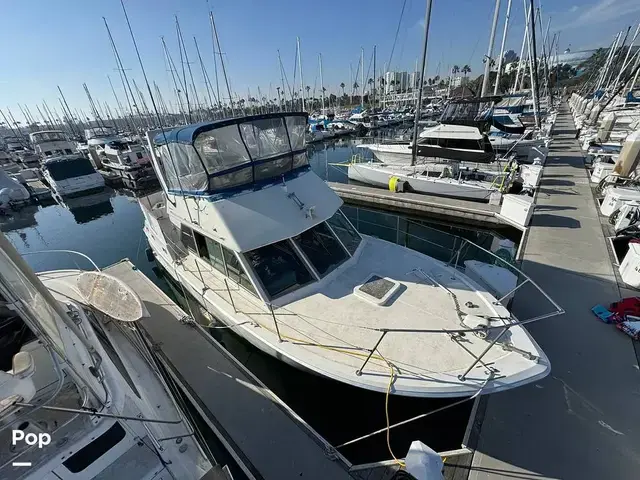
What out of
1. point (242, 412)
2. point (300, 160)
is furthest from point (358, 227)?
point (242, 412)

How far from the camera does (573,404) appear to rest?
13.6ft

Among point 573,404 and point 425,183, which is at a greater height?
point 573,404

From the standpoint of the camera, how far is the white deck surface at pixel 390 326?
11.5 ft

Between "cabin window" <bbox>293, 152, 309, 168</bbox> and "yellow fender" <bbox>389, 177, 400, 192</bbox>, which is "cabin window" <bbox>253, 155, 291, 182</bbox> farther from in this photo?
"yellow fender" <bbox>389, 177, 400, 192</bbox>

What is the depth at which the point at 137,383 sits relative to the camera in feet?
12.9

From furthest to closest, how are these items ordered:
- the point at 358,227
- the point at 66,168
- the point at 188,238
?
the point at 66,168
the point at 358,227
the point at 188,238

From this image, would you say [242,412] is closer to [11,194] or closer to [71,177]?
[71,177]

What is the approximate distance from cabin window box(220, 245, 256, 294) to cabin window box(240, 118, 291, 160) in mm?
1863

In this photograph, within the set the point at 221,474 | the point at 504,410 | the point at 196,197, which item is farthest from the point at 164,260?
the point at 504,410

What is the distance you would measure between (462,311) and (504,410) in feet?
4.81

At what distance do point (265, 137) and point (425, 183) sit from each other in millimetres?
10371

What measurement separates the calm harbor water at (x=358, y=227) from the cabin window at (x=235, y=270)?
5.61 ft

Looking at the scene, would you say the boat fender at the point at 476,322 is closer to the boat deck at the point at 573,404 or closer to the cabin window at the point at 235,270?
the boat deck at the point at 573,404

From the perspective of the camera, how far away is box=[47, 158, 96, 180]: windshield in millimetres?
20531
